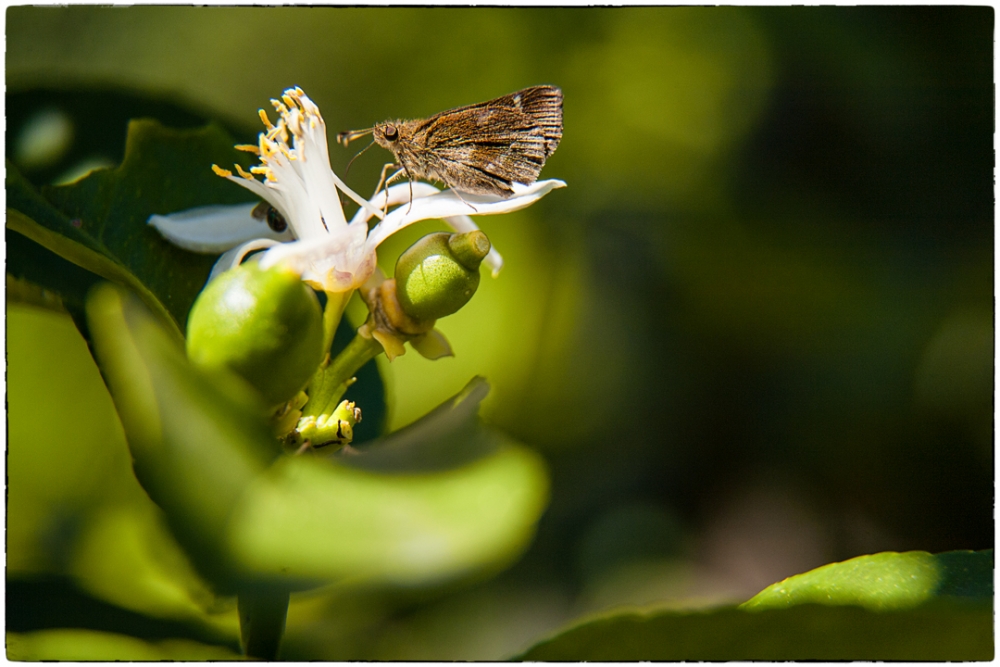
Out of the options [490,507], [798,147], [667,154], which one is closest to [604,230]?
[667,154]

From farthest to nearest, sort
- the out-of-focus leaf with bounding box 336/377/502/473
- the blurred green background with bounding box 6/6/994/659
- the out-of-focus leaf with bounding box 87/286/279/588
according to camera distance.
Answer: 1. the blurred green background with bounding box 6/6/994/659
2. the out-of-focus leaf with bounding box 336/377/502/473
3. the out-of-focus leaf with bounding box 87/286/279/588

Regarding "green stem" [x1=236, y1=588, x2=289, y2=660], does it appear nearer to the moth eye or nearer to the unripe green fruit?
the unripe green fruit

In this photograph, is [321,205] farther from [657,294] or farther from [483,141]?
[657,294]

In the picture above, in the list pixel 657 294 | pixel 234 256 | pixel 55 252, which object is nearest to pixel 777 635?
pixel 234 256

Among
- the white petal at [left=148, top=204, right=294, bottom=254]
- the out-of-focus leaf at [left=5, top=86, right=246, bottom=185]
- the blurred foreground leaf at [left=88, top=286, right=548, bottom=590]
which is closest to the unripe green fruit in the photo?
the blurred foreground leaf at [left=88, top=286, right=548, bottom=590]

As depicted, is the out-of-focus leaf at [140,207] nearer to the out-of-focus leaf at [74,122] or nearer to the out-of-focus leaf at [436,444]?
the out-of-focus leaf at [74,122]
